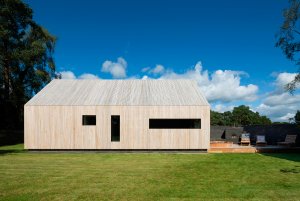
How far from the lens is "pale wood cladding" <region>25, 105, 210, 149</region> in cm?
1304

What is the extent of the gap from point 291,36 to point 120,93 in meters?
8.36

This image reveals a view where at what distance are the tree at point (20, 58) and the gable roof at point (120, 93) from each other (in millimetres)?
6214

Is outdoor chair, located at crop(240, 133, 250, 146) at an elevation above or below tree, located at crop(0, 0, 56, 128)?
below

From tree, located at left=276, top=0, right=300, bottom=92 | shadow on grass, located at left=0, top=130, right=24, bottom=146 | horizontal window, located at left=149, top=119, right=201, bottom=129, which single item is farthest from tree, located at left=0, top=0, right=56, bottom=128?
tree, located at left=276, top=0, right=300, bottom=92

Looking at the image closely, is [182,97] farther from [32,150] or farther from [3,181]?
[3,181]

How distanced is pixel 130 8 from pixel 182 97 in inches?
246

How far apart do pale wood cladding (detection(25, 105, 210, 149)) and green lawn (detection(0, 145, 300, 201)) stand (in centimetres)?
347

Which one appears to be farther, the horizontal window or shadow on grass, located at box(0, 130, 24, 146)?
shadow on grass, located at box(0, 130, 24, 146)

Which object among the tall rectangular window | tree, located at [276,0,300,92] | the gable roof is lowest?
the tall rectangular window

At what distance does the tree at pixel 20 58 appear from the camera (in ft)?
63.3

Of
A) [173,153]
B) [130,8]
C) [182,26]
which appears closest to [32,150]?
[173,153]

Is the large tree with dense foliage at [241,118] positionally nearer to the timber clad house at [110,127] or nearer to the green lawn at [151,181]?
the timber clad house at [110,127]

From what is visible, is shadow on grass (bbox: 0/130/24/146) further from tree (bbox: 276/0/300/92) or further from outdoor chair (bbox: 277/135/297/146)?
tree (bbox: 276/0/300/92)

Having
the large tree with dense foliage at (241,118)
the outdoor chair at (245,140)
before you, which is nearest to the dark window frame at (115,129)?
the outdoor chair at (245,140)
